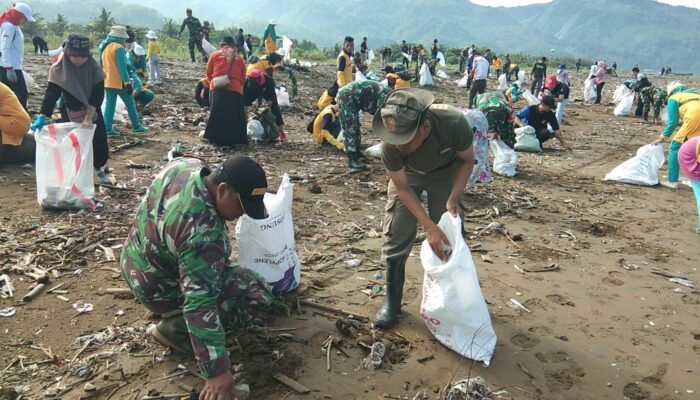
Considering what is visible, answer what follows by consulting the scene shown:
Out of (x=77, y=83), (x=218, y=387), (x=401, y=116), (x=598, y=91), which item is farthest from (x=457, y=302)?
(x=598, y=91)

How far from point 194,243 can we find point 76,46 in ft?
12.9

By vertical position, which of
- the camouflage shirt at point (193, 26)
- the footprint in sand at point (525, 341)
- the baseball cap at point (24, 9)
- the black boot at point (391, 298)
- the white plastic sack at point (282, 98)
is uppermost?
the camouflage shirt at point (193, 26)

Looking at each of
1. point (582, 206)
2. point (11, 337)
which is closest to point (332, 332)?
point (11, 337)

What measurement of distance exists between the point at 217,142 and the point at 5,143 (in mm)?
2721

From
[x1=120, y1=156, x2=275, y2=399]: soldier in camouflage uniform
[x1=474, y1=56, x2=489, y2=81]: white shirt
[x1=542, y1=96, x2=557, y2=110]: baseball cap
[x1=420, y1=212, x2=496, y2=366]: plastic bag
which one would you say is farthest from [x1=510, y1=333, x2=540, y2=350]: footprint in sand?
[x1=474, y1=56, x2=489, y2=81]: white shirt

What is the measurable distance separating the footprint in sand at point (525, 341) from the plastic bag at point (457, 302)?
14.0 inches

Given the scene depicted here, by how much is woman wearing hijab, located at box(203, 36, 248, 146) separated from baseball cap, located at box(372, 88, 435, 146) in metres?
4.85

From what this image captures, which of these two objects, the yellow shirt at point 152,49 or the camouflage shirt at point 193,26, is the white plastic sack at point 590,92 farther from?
the yellow shirt at point 152,49

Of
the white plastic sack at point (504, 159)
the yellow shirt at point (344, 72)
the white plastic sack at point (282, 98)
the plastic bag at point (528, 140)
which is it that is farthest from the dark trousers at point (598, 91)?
the white plastic sack at point (504, 159)

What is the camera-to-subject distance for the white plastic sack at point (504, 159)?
7449 millimetres

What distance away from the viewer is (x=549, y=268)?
14.4 feet

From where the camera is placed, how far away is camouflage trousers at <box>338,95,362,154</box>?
22.2 ft

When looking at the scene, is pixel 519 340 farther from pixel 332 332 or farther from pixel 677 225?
pixel 677 225

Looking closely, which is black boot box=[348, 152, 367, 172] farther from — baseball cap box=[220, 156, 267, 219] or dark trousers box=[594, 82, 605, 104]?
dark trousers box=[594, 82, 605, 104]
